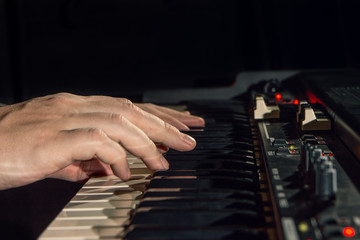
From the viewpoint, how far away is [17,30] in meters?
4.13

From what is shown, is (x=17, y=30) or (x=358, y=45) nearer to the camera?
(x=358, y=45)

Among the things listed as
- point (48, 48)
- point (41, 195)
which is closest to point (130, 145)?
point (41, 195)

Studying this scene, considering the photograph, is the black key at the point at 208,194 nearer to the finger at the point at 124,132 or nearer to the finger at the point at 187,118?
the finger at the point at 124,132

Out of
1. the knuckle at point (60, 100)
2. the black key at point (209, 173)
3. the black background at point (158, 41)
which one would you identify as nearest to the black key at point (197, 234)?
the black key at point (209, 173)

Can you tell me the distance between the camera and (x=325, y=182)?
788 mm

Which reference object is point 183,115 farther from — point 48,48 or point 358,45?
point 48,48

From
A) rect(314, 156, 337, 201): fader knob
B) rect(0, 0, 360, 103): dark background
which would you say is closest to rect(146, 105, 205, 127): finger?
rect(314, 156, 337, 201): fader knob

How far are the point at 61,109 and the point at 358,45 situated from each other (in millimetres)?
2572

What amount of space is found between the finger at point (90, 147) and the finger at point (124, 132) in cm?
3

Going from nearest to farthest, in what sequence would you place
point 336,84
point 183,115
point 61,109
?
point 61,109 < point 183,115 < point 336,84

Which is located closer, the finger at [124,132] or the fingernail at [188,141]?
the finger at [124,132]

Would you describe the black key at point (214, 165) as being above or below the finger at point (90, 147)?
below

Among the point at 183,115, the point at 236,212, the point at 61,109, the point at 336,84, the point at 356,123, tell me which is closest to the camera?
the point at 236,212

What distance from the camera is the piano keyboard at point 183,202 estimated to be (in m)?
0.78
